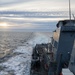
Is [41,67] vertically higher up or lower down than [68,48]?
lower down

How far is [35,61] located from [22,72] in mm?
2916

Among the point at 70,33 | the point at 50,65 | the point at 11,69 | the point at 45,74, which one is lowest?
the point at 11,69

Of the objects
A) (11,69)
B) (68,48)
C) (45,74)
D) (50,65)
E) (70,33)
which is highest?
(70,33)

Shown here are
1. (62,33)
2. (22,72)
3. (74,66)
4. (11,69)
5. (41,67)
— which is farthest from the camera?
(11,69)

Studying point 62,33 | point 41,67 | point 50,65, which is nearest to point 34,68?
point 41,67

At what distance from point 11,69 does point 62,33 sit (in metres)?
13.7

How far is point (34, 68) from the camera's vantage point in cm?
2605

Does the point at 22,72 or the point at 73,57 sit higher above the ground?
the point at 73,57

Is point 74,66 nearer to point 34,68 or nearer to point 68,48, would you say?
point 68,48

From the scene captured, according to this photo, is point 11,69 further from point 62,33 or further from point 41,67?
point 62,33

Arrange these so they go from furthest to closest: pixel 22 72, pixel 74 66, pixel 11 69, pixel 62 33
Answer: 1. pixel 11 69
2. pixel 22 72
3. pixel 62 33
4. pixel 74 66

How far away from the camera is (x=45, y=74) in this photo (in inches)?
882

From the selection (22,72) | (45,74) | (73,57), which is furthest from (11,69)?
(73,57)

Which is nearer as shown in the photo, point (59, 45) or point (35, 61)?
point (59, 45)
